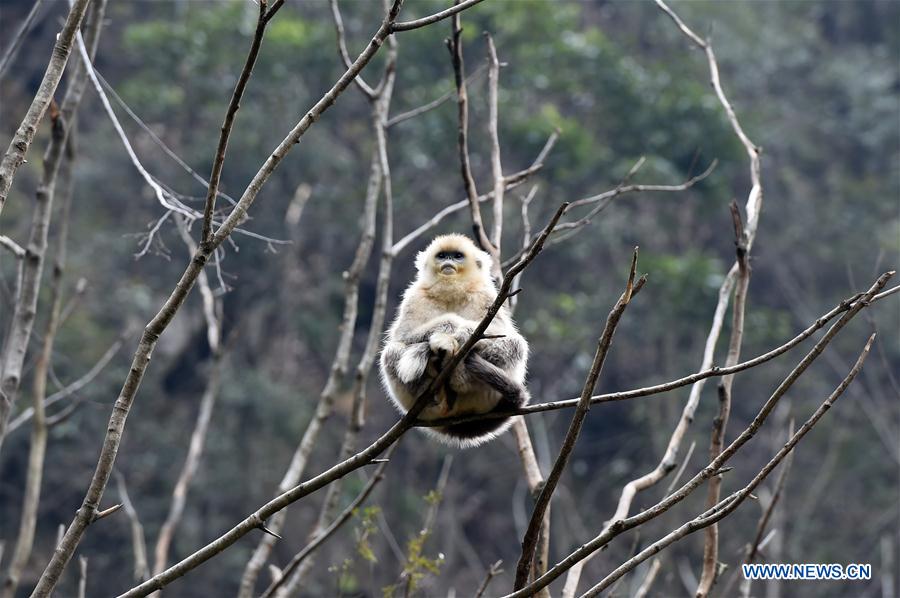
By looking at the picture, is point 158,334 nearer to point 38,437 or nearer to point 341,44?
point 38,437

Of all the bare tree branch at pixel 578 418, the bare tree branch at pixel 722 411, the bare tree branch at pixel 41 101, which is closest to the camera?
the bare tree branch at pixel 578 418

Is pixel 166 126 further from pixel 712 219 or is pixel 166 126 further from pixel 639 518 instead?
pixel 639 518

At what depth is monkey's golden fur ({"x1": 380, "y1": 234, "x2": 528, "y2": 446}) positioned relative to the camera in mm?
3455

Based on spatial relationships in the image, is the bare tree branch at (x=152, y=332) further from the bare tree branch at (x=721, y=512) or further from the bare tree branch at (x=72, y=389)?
the bare tree branch at (x=72, y=389)

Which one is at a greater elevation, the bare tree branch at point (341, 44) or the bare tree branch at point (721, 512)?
the bare tree branch at point (341, 44)

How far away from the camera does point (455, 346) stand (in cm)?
345

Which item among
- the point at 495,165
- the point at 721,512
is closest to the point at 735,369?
the point at 721,512

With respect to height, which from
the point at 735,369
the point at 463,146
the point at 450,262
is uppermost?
the point at 463,146

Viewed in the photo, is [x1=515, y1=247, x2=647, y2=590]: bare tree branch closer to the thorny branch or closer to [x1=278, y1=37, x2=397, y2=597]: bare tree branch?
the thorny branch

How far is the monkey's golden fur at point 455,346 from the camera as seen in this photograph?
346cm

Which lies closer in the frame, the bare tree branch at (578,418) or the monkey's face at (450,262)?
the bare tree branch at (578,418)

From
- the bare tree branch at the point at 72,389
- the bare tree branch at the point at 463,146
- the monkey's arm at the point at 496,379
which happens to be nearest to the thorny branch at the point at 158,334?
the monkey's arm at the point at 496,379

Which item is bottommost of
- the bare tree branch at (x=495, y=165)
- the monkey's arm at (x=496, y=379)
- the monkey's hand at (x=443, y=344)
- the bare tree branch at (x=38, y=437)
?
the bare tree branch at (x=38, y=437)

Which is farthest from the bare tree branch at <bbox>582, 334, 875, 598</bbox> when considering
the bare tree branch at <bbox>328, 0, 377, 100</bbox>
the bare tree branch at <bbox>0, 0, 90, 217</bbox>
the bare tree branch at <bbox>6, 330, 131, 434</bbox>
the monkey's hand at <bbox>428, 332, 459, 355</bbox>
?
the bare tree branch at <bbox>6, 330, 131, 434</bbox>
